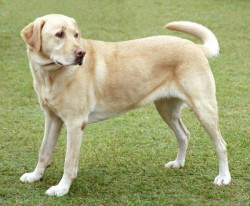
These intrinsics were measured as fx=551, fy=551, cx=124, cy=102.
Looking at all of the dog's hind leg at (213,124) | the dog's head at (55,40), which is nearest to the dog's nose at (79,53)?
the dog's head at (55,40)

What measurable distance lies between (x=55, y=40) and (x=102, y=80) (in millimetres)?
564

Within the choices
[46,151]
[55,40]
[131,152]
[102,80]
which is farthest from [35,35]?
[131,152]

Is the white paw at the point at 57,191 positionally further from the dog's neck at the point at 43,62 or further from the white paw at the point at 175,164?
the white paw at the point at 175,164

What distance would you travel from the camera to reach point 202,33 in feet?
16.8

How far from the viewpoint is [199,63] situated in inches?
185

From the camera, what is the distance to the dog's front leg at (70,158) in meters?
4.51

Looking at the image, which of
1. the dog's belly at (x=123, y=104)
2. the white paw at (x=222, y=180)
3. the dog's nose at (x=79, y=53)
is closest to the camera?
the dog's nose at (x=79, y=53)

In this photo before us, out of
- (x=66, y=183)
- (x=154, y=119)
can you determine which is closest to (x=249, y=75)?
(x=154, y=119)

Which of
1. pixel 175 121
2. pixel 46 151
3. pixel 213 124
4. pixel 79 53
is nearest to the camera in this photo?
pixel 79 53

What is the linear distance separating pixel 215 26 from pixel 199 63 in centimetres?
884

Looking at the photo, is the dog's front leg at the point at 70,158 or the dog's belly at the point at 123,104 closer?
the dog's front leg at the point at 70,158

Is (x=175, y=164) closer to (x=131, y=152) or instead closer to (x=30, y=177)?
Result: (x=131, y=152)

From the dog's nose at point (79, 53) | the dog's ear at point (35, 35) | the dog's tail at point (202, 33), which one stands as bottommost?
the dog's tail at point (202, 33)

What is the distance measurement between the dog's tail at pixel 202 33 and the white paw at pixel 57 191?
1.75 metres
